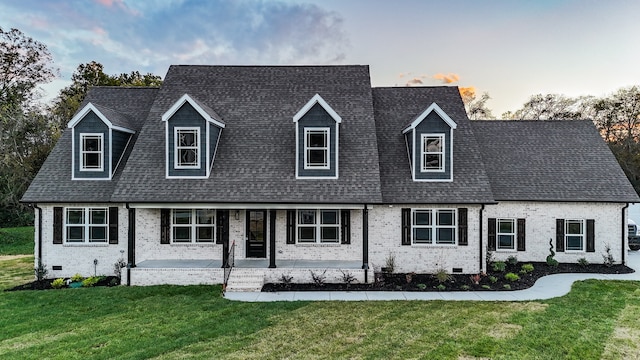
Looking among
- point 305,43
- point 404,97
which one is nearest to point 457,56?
point 404,97

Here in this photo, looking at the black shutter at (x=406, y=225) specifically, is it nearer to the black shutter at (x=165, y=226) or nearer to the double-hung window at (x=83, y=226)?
the black shutter at (x=165, y=226)

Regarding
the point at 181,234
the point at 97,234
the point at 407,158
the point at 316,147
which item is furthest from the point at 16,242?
the point at 407,158

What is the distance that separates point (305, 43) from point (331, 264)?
540 inches

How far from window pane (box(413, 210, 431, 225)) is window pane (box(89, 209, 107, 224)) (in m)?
12.6

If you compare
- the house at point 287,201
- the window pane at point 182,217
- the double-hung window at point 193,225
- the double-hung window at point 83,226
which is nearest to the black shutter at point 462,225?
the house at point 287,201

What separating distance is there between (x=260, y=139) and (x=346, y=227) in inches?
206

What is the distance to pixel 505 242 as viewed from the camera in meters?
15.9

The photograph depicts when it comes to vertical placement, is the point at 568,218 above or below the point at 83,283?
above

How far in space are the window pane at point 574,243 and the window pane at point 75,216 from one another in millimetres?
20982

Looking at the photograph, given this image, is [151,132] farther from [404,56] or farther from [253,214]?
[404,56]

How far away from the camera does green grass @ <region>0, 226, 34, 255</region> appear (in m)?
21.2

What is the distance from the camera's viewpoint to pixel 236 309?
10.1 metres

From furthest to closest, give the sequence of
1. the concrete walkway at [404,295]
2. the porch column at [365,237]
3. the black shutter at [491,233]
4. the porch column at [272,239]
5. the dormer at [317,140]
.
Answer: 1. the black shutter at [491,233]
2. the dormer at [317,140]
3. the porch column at [365,237]
4. the porch column at [272,239]
5. the concrete walkway at [404,295]

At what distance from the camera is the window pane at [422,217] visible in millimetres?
14281
